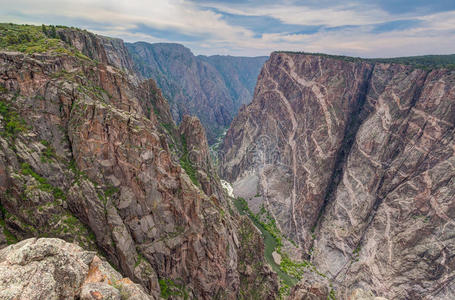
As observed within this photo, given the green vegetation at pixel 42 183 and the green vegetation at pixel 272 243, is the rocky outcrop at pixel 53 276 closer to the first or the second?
the green vegetation at pixel 42 183

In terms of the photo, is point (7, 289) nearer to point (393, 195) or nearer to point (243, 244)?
point (243, 244)

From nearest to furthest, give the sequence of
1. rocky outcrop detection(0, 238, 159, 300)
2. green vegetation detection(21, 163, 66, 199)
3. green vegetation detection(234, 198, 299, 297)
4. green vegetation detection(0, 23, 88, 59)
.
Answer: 1. rocky outcrop detection(0, 238, 159, 300)
2. green vegetation detection(21, 163, 66, 199)
3. green vegetation detection(0, 23, 88, 59)
4. green vegetation detection(234, 198, 299, 297)

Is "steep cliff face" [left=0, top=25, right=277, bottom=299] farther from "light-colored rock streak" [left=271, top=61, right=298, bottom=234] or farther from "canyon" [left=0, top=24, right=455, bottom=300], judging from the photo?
"light-colored rock streak" [left=271, top=61, right=298, bottom=234]

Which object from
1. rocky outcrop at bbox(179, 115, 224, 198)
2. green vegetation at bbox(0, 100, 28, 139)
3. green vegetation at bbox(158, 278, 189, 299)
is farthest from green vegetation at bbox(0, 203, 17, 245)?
rocky outcrop at bbox(179, 115, 224, 198)

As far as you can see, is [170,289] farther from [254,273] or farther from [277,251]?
[277,251]

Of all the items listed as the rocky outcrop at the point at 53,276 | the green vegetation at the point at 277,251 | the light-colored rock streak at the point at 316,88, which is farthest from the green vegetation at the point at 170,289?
the light-colored rock streak at the point at 316,88

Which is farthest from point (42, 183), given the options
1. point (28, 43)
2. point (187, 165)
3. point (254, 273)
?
point (254, 273)
